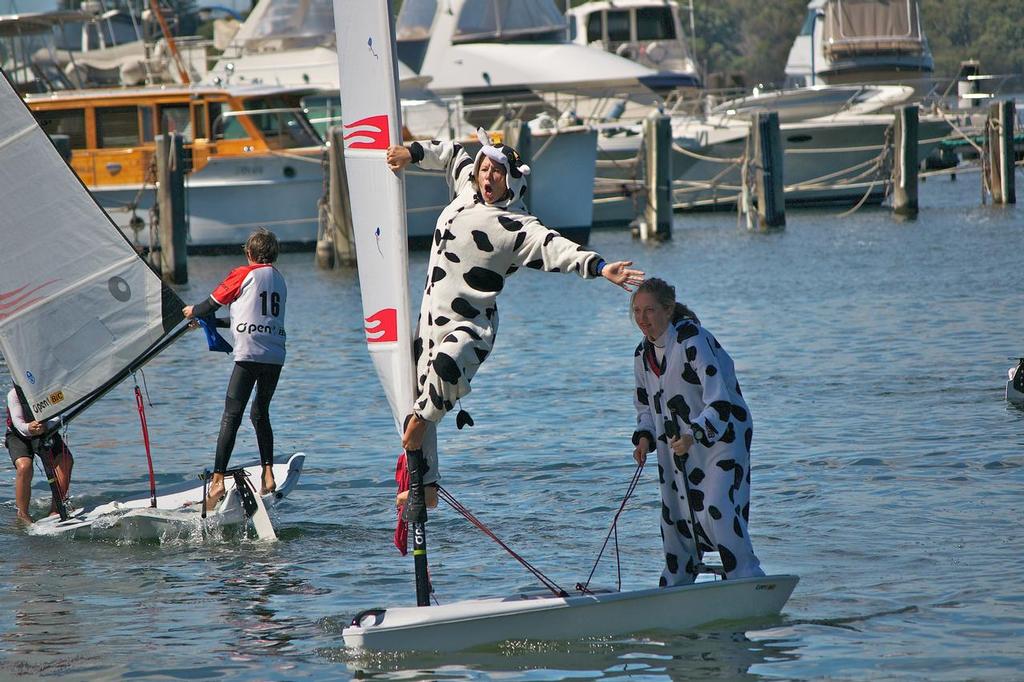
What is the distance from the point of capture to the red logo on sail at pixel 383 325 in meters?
6.38

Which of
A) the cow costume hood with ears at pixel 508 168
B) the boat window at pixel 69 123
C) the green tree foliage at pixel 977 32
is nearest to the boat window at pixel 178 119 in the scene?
the boat window at pixel 69 123

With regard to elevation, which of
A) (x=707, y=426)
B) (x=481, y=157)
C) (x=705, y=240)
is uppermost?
(x=481, y=157)

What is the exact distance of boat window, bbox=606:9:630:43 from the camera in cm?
4294

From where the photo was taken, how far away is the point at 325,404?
563 inches

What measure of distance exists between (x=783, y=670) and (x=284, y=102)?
23744 mm

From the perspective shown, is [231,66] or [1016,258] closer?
[1016,258]

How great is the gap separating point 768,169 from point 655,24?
12151 mm

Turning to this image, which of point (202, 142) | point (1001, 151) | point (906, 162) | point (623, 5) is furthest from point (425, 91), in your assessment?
point (1001, 151)

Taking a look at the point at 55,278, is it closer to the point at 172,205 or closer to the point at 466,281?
the point at 466,281

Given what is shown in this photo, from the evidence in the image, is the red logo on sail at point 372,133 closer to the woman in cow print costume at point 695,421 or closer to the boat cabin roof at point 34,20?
the woman in cow print costume at point 695,421

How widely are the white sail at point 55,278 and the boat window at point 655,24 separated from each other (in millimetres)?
33858

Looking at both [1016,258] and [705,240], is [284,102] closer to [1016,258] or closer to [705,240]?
[705,240]

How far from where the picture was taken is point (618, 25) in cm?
4334

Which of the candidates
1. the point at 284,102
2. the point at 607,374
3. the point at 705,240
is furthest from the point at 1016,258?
the point at 284,102
